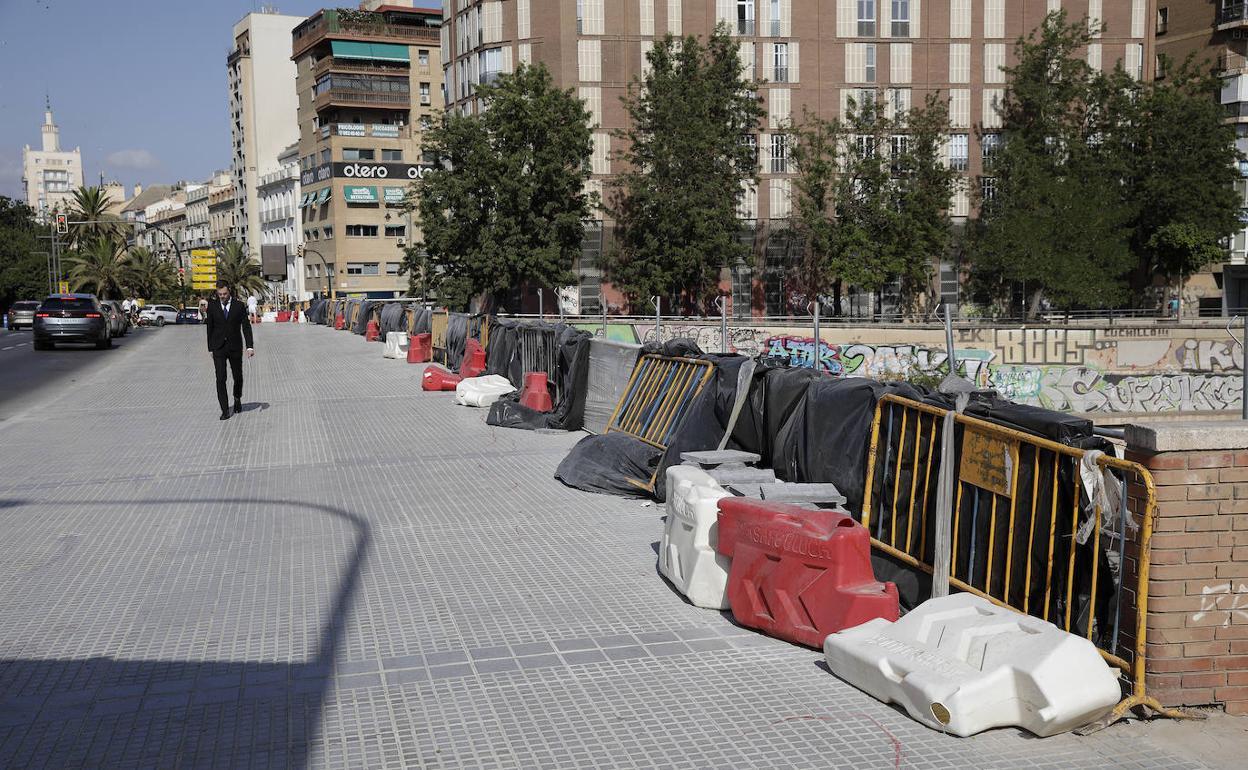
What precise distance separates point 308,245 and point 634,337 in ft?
282

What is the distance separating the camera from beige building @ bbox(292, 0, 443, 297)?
336 feet

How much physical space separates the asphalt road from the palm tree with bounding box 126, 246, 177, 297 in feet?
202

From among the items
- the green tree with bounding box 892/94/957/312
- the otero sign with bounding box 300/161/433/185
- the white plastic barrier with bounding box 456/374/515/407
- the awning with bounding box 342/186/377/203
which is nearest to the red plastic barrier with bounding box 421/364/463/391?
the white plastic barrier with bounding box 456/374/515/407

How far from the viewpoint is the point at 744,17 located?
59.0m

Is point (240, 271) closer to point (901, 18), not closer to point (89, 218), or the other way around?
point (89, 218)

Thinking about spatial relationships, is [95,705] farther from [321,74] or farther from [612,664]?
[321,74]

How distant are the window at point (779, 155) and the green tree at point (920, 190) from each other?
7.12m

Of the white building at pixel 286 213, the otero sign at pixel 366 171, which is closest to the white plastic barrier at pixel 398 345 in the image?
the otero sign at pixel 366 171

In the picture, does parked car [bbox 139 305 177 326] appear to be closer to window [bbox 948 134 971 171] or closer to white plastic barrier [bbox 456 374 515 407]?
window [bbox 948 134 971 171]

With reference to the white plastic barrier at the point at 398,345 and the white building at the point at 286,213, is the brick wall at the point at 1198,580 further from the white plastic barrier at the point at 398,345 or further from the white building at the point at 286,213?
the white building at the point at 286,213

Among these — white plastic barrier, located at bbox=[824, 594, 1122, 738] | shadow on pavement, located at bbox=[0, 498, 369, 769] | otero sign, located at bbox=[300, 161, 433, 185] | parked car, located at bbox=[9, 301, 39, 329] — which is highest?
otero sign, located at bbox=[300, 161, 433, 185]

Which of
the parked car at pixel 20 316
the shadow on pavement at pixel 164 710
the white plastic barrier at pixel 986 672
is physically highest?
the parked car at pixel 20 316

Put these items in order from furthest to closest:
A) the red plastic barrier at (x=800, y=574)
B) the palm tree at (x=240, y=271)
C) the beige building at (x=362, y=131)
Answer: the palm tree at (x=240, y=271) < the beige building at (x=362, y=131) < the red plastic barrier at (x=800, y=574)

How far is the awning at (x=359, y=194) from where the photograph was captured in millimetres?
102319
